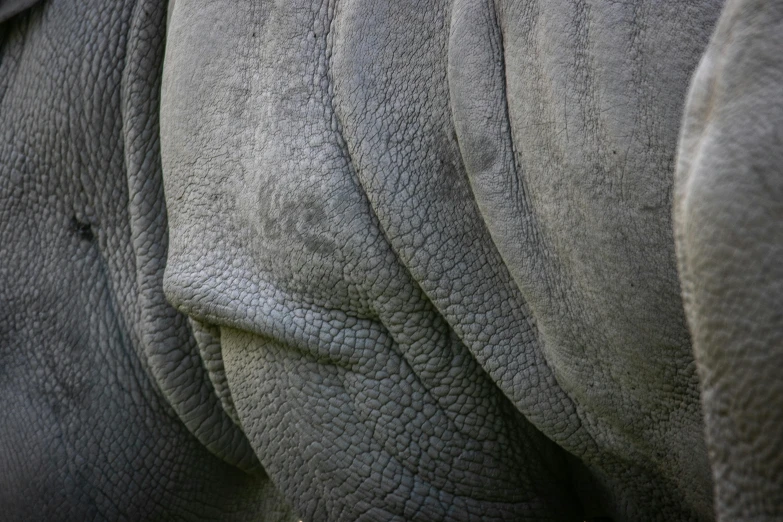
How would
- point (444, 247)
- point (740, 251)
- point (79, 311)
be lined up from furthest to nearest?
1. point (79, 311)
2. point (444, 247)
3. point (740, 251)

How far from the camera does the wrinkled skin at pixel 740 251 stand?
0.64 metres

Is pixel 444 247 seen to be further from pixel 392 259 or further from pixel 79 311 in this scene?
pixel 79 311

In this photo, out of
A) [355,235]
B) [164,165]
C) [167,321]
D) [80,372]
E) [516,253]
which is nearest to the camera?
[516,253]

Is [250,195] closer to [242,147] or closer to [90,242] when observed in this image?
[242,147]

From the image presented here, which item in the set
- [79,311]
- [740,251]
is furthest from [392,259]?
[79,311]

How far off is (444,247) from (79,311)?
2.89ft

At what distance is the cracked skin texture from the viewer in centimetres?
106

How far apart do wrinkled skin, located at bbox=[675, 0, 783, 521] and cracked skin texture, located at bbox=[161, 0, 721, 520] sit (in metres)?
0.32

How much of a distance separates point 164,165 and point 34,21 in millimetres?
557

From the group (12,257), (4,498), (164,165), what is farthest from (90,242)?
(4,498)

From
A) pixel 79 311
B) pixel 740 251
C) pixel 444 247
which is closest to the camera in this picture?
pixel 740 251

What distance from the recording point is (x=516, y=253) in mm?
1177

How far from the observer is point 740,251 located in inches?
25.8

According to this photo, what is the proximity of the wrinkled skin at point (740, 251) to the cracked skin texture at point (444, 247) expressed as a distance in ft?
1.06
